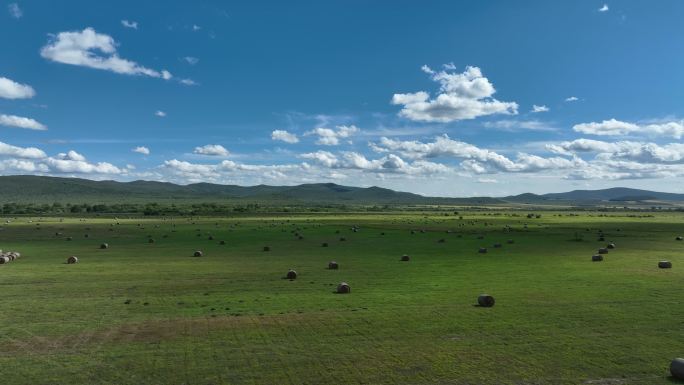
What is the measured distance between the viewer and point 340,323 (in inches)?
887

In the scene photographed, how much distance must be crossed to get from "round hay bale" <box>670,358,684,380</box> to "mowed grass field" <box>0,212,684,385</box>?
314 millimetres

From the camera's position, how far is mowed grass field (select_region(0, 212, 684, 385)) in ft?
53.5

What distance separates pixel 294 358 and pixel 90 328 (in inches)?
385

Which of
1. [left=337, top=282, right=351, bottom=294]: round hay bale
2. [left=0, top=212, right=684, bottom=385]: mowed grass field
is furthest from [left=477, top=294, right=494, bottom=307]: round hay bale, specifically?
[left=337, top=282, right=351, bottom=294]: round hay bale

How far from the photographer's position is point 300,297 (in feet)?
93.9

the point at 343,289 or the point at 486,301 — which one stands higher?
the point at 486,301

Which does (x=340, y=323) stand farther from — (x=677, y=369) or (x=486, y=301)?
(x=677, y=369)

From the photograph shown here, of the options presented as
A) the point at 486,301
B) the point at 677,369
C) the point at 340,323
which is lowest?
the point at 340,323

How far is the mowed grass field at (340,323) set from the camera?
53.5 ft

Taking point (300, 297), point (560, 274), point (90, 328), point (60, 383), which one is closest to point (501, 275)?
point (560, 274)

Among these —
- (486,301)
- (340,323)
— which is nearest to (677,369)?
(486,301)

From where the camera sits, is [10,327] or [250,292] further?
[250,292]

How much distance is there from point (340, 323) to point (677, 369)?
12.4m

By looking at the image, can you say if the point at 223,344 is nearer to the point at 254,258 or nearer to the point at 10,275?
the point at 10,275
